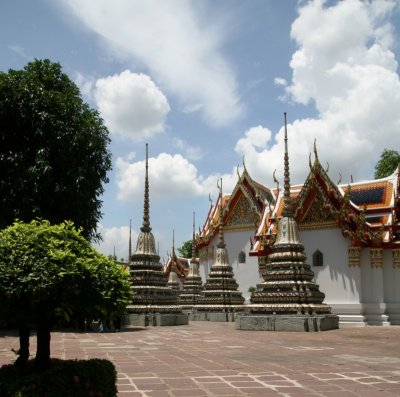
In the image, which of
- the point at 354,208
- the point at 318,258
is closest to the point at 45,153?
the point at 318,258

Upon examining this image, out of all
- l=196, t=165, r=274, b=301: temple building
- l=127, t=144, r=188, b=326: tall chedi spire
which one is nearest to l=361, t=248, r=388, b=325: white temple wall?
l=196, t=165, r=274, b=301: temple building

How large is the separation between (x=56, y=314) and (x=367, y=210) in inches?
987

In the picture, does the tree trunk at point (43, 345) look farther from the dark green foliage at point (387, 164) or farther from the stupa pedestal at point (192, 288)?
the dark green foliage at point (387, 164)

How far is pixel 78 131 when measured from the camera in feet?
64.9

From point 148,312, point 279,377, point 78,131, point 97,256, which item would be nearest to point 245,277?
point 148,312

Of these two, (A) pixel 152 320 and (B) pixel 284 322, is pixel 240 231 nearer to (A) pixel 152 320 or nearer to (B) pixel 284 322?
(A) pixel 152 320

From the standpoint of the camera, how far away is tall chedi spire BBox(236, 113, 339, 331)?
17.9m

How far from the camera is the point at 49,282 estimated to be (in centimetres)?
487

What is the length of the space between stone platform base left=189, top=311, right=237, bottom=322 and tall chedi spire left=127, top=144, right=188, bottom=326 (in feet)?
15.1

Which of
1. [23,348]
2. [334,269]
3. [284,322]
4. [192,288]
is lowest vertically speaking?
[284,322]

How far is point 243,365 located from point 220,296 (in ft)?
62.4

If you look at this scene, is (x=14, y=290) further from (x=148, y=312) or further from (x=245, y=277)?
(x=245, y=277)

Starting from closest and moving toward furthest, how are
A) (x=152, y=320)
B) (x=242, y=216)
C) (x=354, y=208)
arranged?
1. (x=152, y=320)
2. (x=354, y=208)
3. (x=242, y=216)

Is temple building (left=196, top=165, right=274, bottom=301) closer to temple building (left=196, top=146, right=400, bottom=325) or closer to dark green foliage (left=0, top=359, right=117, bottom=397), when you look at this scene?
temple building (left=196, top=146, right=400, bottom=325)
